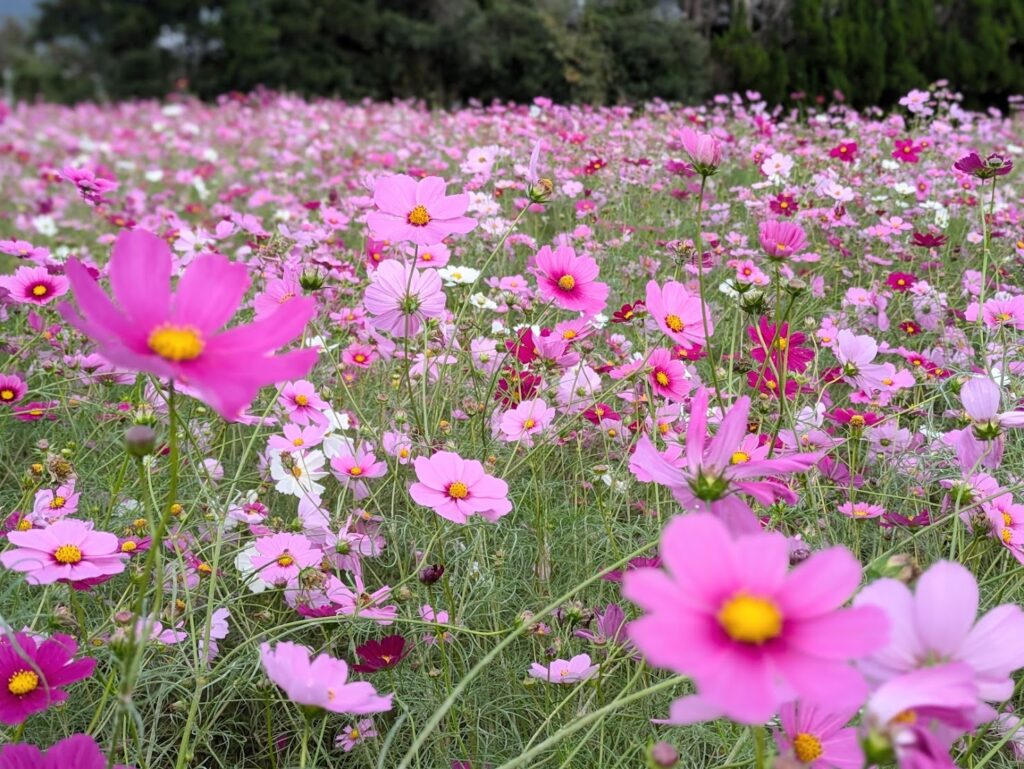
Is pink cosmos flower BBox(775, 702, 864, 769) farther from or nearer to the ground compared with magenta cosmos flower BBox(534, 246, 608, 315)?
nearer to the ground

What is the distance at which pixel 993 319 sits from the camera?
119cm

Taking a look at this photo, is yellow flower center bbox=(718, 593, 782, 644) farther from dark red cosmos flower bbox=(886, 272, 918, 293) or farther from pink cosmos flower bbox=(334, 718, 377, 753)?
dark red cosmos flower bbox=(886, 272, 918, 293)

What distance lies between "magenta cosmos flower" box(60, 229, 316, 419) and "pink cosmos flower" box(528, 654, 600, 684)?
49cm

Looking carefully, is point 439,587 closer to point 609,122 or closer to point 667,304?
point 667,304

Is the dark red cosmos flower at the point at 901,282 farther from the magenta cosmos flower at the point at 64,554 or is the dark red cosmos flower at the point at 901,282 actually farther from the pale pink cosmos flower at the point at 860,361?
the magenta cosmos flower at the point at 64,554

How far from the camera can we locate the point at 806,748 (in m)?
0.52

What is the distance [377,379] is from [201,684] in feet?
3.15

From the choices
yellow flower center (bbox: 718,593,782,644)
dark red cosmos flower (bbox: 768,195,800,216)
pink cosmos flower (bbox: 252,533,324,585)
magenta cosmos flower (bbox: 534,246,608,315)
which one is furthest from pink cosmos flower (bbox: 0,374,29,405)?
dark red cosmos flower (bbox: 768,195,800,216)

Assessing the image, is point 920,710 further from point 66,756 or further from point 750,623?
point 66,756

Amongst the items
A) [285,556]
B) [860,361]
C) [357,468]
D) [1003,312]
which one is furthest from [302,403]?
[1003,312]

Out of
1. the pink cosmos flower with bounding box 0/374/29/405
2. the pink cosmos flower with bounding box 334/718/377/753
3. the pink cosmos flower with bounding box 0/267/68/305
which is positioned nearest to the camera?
the pink cosmos flower with bounding box 334/718/377/753

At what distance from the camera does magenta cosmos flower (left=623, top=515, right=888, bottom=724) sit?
1.18 feet

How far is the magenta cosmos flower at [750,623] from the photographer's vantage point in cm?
36

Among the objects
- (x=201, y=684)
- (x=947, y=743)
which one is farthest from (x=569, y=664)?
(x=947, y=743)
